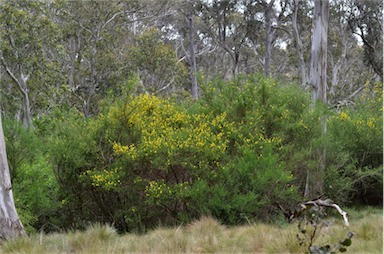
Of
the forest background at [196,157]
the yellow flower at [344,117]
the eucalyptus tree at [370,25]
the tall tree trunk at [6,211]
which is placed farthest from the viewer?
the eucalyptus tree at [370,25]

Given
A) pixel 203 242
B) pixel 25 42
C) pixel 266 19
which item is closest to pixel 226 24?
pixel 266 19

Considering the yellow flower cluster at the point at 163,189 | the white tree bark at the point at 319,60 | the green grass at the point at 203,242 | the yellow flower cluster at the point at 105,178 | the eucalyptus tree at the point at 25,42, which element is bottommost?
the green grass at the point at 203,242

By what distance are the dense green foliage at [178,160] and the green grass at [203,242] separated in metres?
1.63

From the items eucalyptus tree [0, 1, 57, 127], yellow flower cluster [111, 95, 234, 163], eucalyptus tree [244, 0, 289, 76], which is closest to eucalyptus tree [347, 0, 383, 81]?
eucalyptus tree [244, 0, 289, 76]

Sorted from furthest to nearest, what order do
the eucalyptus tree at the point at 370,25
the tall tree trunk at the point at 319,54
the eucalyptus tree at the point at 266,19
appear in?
→ 1. the eucalyptus tree at the point at 266,19
2. the eucalyptus tree at the point at 370,25
3. the tall tree trunk at the point at 319,54

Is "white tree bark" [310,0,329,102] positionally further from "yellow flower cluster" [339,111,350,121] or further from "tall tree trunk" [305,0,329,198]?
"yellow flower cluster" [339,111,350,121]

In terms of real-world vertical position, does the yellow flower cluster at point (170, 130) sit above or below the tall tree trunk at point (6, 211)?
above

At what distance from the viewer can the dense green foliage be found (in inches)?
296

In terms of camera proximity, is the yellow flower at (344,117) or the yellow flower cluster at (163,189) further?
the yellow flower at (344,117)

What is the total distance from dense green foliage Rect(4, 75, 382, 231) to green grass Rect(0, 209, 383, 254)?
1.63 m

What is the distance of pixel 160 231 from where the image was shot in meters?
6.18

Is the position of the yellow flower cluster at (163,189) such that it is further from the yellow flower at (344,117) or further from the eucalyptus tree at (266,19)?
the eucalyptus tree at (266,19)

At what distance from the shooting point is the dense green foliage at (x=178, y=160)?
751 cm

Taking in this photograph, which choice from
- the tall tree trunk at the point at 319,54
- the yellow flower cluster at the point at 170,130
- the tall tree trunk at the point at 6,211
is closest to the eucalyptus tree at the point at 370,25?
the tall tree trunk at the point at 319,54
